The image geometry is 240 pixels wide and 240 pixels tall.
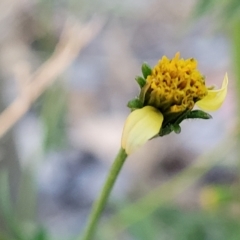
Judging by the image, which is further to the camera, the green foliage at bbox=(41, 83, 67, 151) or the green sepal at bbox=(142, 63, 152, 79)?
the green foliage at bbox=(41, 83, 67, 151)

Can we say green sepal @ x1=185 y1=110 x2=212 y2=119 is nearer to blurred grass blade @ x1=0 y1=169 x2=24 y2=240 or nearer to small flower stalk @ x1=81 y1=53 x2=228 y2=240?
small flower stalk @ x1=81 y1=53 x2=228 y2=240

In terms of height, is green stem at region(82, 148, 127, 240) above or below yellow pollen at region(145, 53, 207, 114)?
below

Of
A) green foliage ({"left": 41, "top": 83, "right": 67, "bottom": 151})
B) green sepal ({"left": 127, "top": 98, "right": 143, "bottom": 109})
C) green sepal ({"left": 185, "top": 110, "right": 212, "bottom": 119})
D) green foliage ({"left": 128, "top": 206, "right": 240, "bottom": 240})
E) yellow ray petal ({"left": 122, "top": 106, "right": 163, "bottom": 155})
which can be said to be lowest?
yellow ray petal ({"left": 122, "top": 106, "right": 163, "bottom": 155})

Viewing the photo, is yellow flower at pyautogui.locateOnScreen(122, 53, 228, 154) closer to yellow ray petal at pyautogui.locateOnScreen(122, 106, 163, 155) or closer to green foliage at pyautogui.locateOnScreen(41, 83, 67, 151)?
yellow ray petal at pyautogui.locateOnScreen(122, 106, 163, 155)

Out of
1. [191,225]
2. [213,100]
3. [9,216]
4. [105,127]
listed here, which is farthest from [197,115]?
[105,127]

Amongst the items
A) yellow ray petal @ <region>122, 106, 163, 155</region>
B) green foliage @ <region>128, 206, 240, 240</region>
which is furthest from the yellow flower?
green foliage @ <region>128, 206, 240, 240</region>

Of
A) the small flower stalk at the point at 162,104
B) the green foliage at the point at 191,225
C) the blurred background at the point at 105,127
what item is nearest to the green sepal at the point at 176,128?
the small flower stalk at the point at 162,104

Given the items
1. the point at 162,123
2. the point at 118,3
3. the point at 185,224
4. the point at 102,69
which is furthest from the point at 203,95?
the point at 102,69

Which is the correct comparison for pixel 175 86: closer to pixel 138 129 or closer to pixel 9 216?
pixel 138 129

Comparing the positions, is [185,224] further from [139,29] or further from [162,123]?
[139,29]
